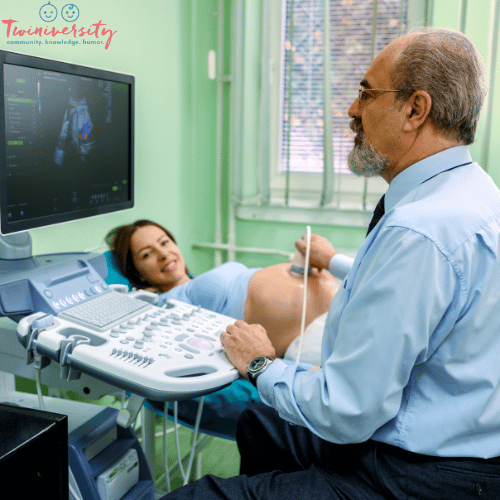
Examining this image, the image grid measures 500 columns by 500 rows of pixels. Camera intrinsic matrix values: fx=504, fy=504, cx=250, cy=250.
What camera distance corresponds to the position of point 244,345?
1039 millimetres

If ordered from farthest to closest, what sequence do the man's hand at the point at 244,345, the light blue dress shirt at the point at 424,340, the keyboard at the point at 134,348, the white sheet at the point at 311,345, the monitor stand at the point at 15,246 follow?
the white sheet at the point at 311,345, the monitor stand at the point at 15,246, the man's hand at the point at 244,345, the keyboard at the point at 134,348, the light blue dress shirt at the point at 424,340

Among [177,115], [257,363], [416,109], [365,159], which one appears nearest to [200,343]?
[257,363]

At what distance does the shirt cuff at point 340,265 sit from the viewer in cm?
164

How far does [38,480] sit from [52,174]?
670mm

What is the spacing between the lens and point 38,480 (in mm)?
753

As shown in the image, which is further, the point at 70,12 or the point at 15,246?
the point at 70,12

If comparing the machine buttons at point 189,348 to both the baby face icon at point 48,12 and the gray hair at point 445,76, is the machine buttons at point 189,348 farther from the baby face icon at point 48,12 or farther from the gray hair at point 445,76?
the baby face icon at point 48,12

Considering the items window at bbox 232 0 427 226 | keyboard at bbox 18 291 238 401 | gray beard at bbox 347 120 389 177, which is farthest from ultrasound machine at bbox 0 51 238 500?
window at bbox 232 0 427 226

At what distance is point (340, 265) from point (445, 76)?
817 millimetres

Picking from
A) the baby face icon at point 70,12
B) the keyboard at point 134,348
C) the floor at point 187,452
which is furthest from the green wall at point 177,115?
the floor at point 187,452

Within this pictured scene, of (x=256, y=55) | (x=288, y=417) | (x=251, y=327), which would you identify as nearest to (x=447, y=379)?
(x=288, y=417)

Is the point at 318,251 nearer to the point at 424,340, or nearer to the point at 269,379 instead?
the point at 269,379

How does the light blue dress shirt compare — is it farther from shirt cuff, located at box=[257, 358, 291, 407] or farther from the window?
the window

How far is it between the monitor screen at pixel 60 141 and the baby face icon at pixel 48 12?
1.16 feet
